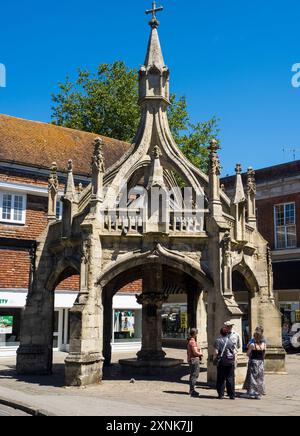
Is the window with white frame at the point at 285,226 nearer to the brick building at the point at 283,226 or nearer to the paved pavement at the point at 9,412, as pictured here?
the brick building at the point at 283,226

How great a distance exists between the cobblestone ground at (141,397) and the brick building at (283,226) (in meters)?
12.2

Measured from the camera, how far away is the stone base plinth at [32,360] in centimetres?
1568

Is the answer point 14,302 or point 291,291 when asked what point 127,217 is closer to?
point 14,302

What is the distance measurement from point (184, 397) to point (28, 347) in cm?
602

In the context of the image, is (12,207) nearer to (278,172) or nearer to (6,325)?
(6,325)

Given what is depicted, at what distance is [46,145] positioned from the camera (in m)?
26.3

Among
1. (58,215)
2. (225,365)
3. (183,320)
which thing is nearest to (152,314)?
(225,365)

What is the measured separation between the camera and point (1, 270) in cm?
2303

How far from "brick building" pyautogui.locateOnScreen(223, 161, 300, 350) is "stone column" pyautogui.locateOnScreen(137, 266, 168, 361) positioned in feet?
41.5

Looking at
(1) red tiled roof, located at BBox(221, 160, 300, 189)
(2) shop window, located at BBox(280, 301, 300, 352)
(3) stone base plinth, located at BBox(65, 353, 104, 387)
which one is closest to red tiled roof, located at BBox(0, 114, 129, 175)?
(1) red tiled roof, located at BBox(221, 160, 300, 189)

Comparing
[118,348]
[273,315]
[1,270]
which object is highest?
[1,270]

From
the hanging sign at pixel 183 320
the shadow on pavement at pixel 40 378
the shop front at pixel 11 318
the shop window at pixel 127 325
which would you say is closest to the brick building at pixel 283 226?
the hanging sign at pixel 183 320

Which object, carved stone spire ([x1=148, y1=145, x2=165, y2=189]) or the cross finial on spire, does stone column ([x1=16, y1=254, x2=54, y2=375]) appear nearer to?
carved stone spire ([x1=148, y1=145, x2=165, y2=189])

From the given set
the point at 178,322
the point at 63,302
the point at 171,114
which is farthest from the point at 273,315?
the point at 171,114
